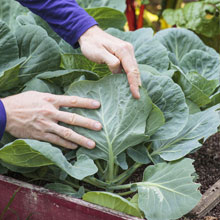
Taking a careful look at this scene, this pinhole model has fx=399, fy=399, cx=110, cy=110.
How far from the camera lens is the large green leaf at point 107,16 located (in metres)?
1.95

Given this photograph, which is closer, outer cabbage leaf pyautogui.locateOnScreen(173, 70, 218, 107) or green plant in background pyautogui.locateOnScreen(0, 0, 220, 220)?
green plant in background pyautogui.locateOnScreen(0, 0, 220, 220)

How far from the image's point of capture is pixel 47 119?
4.58 ft

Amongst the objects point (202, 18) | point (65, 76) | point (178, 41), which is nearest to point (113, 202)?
point (65, 76)

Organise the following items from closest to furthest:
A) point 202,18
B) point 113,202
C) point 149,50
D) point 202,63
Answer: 1. point 113,202
2. point 149,50
3. point 202,63
4. point 202,18

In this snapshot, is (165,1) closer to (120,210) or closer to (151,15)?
(151,15)

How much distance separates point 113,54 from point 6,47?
0.44m

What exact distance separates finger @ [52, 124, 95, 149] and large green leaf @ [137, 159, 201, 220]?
0.23 m

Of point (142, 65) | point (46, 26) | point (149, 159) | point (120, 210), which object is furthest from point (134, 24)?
point (120, 210)

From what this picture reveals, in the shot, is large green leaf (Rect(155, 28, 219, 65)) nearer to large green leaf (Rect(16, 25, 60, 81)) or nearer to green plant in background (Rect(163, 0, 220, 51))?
large green leaf (Rect(16, 25, 60, 81))

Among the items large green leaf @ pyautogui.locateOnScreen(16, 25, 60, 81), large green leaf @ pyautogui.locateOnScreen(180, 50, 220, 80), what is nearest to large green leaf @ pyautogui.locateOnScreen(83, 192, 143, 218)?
large green leaf @ pyautogui.locateOnScreen(16, 25, 60, 81)

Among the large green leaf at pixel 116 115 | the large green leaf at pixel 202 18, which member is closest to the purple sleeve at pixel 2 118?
the large green leaf at pixel 116 115

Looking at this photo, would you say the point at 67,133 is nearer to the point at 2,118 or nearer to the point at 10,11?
the point at 2,118

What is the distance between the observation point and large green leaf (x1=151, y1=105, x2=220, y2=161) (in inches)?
57.7

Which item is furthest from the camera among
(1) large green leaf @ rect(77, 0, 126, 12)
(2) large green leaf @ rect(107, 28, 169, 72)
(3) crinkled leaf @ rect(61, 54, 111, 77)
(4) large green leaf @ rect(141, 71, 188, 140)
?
(1) large green leaf @ rect(77, 0, 126, 12)
